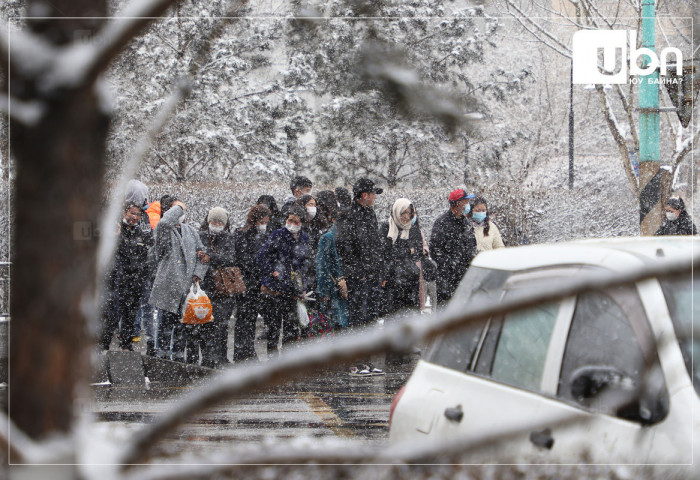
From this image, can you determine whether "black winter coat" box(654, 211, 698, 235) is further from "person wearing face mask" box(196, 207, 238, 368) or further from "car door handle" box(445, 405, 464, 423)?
"car door handle" box(445, 405, 464, 423)

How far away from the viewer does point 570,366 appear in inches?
102

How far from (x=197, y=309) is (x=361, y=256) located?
173 cm

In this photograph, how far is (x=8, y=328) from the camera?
0.77 meters

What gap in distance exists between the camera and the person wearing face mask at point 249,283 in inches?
348

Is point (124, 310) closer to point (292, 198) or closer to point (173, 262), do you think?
point (173, 262)

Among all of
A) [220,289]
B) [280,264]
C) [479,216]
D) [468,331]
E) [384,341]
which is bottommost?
[220,289]

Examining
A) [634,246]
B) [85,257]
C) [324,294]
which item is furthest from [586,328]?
[324,294]

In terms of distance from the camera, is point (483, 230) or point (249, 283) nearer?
point (249, 283)

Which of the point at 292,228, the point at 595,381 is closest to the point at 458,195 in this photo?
the point at 292,228

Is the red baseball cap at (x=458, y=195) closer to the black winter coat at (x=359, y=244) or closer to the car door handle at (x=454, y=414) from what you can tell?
the black winter coat at (x=359, y=244)

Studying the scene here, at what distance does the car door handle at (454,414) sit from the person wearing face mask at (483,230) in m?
6.54

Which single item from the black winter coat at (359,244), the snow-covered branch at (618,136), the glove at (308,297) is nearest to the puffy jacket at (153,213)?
the glove at (308,297)

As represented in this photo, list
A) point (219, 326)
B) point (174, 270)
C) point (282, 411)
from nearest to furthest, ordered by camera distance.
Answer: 1. point (282, 411)
2. point (174, 270)
3. point (219, 326)

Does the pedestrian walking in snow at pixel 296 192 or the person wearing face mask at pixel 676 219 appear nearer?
the pedestrian walking in snow at pixel 296 192
